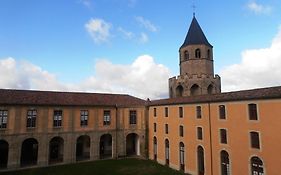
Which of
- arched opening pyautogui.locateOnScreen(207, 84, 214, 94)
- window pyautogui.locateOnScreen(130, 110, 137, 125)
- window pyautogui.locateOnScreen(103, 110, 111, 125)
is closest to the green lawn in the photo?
window pyautogui.locateOnScreen(103, 110, 111, 125)

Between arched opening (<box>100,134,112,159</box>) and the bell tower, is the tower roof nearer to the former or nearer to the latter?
the bell tower

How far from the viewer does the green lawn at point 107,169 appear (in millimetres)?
28109

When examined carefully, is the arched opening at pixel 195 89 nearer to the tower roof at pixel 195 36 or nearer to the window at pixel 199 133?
the tower roof at pixel 195 36

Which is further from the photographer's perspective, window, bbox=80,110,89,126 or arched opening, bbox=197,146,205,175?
window, bbox=80,110,89,126

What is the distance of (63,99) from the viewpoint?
34.4 meters

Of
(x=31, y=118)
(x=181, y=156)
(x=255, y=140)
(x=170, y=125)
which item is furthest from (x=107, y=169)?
(x=255, y=140)

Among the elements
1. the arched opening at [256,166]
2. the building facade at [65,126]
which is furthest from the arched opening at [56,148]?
the arched opening at [256,166]

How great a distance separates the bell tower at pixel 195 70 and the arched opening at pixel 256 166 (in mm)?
18659

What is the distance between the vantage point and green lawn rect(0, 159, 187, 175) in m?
28.1

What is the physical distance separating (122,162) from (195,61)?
20785mm

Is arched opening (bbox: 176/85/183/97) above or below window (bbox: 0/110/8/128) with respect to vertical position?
above

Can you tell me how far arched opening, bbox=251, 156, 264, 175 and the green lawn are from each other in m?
9.89

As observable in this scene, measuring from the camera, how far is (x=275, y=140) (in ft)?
60.4

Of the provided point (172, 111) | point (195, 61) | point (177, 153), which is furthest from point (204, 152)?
point (195, 61)
